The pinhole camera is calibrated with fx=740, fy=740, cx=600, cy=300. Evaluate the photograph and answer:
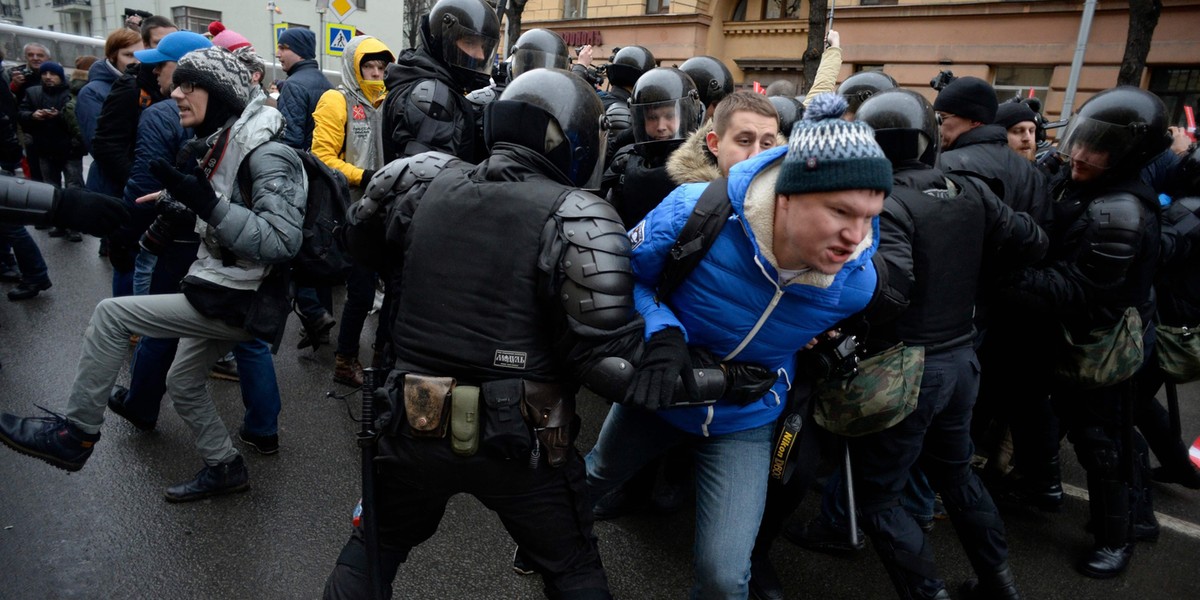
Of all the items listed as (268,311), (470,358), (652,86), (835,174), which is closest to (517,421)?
(470,358)

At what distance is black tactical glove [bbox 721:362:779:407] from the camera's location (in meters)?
2.13

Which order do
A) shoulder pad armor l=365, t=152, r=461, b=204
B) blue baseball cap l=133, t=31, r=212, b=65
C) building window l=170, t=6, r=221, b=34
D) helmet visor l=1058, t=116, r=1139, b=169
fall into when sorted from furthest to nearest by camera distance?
building window l=170, t=6, r=221, b=34 → blue baseball cap l=133, t=31, r=212, b=65 → helmet visor l=1058, t=116, r=1139, b=169 → shoulder pad armor l=365, t=152, r=461, b=204

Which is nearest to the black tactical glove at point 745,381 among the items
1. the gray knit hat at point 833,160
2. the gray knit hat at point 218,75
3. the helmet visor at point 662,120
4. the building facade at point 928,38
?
the gray knit hat at point 833,160

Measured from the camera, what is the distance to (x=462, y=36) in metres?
3.63

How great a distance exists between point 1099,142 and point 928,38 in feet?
54.0

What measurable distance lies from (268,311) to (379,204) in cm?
129

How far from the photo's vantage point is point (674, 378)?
189cm

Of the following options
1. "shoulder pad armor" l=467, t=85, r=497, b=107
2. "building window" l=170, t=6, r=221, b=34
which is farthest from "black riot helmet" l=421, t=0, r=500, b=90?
"building window" l=170, t=6, r=221, b=34

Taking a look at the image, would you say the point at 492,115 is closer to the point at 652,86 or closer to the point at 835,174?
the point at 835,174

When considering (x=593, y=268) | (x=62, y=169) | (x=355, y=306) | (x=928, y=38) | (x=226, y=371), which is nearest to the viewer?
(x=593, y=268)

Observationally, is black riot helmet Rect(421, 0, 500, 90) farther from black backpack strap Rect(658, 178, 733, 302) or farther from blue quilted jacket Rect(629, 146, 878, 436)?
black backpack strap Rect(658, 178, 733, 302)

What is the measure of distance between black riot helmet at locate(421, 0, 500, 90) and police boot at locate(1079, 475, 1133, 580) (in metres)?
3.44

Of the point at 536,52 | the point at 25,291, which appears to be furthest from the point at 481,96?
the point at 25,291

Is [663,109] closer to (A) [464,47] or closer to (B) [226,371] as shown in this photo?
(A) [464,47]
